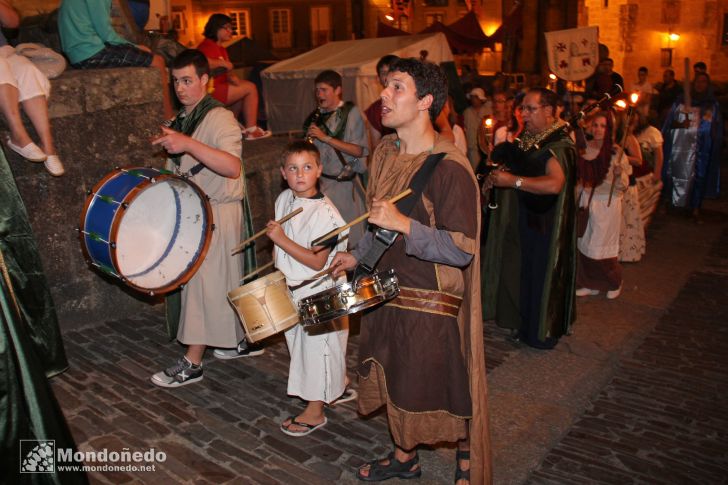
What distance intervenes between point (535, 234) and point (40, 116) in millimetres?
3993

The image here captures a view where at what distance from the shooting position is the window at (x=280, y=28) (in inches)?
1741

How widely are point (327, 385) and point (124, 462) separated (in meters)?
1.26

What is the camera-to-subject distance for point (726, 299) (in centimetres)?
730

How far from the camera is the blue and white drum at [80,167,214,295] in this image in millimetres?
4246

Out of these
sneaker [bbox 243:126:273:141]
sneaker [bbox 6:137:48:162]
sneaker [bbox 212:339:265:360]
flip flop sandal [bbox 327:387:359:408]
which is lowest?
flip flop sandal [bbox 327:387:359:408]

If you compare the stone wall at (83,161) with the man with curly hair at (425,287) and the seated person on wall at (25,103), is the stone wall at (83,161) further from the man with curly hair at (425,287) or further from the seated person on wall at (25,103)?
the man with curly hair at (425,287)

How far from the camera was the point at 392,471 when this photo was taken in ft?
13.3

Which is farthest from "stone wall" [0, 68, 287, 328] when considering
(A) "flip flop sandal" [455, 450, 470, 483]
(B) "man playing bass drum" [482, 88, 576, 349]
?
(A) "flip flop sandal" [455, 450, 470, 483]

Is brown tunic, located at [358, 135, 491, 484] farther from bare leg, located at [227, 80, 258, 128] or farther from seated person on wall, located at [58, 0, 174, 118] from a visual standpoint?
bare leg, located at [227, 80, 258, 128]

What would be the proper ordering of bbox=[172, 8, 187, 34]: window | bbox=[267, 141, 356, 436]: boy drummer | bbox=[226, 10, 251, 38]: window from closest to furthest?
1. bbox=[267, 141, 356, 436]: boy drummer
2. bbox=[172, 8, 187, 34]: window
3. bbox=[226, 10, 251, 38]: window

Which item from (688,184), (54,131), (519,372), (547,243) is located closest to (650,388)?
(519,372)

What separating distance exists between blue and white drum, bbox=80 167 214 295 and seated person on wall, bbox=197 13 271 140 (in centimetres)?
355

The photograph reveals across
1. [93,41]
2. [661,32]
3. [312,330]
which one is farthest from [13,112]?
[661,32]

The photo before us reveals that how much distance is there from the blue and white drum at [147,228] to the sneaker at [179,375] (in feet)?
2.60
